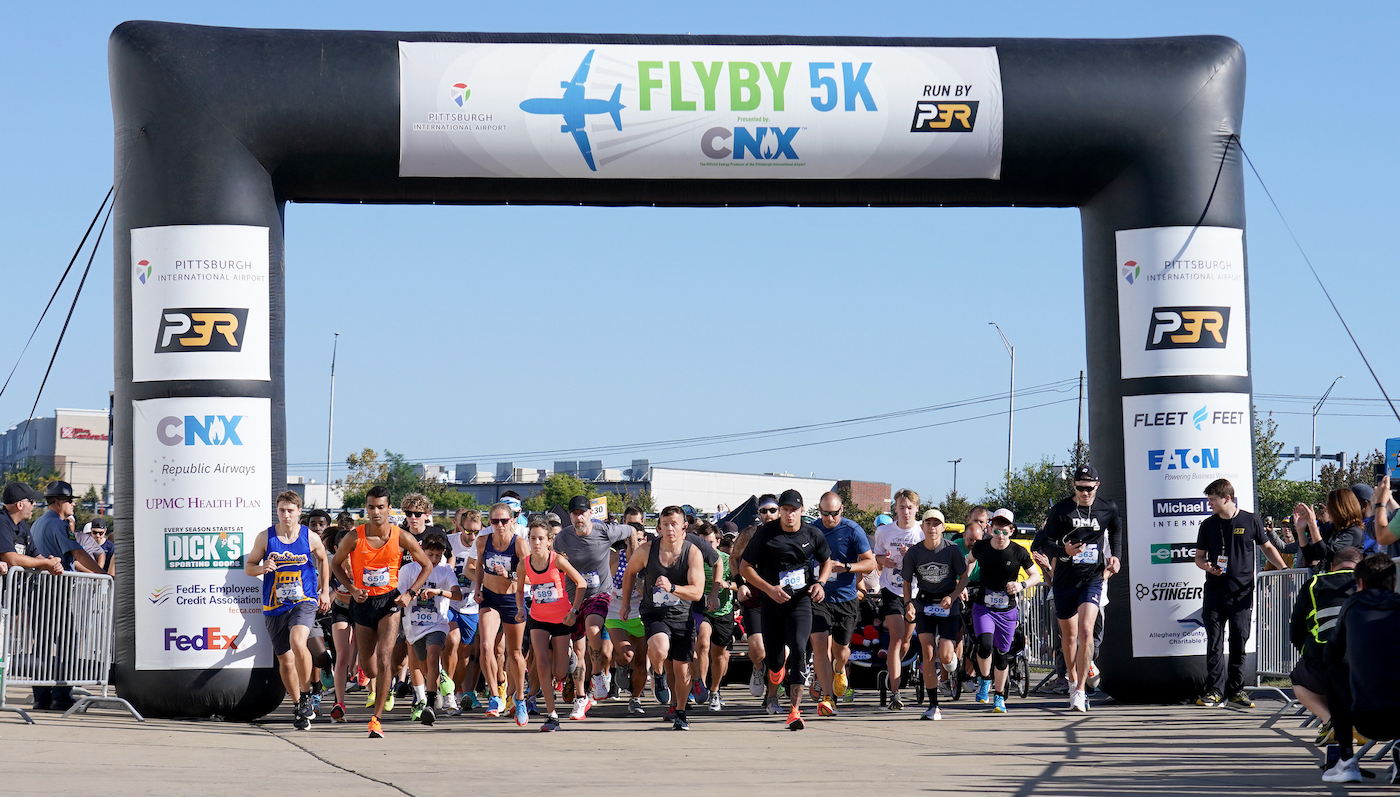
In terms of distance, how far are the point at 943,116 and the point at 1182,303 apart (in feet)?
8.69

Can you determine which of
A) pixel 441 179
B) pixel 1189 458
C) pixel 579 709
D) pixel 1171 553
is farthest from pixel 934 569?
pixel 441 179

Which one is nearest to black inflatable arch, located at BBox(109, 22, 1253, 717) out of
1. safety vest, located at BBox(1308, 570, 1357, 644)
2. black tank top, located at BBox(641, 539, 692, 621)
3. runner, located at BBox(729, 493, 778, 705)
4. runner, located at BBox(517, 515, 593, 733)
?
runner, located at BBox(517, 515, 593, 733)

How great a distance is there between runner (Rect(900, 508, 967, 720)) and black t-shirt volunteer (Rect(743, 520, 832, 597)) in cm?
149

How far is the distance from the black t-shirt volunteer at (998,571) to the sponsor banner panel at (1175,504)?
3.34ft

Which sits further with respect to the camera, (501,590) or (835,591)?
(835,591)

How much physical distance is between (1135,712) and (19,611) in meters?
9.27

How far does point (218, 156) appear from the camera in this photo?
13.3 meters

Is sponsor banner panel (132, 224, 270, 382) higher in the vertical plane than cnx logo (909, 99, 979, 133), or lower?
lower

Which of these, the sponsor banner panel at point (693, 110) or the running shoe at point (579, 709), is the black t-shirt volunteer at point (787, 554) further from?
the sponsor banner panel at point (693, 110)

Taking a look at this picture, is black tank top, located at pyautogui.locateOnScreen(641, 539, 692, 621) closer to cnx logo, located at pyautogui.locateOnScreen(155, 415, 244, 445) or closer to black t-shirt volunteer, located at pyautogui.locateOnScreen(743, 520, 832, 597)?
black t-shirt volunteer, located at pyautogui.locateOnScreen(743, 520, 832, 597)

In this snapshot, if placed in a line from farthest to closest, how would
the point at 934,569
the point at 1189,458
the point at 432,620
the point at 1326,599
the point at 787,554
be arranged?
the point at 432,620
the point at 934,569
the point at 1189,458
the point at 787,554
the point at 1326,599

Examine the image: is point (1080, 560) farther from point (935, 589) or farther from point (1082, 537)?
A: point (935, 589)

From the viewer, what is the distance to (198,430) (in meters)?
13.3

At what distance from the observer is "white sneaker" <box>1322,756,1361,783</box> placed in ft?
29.3
